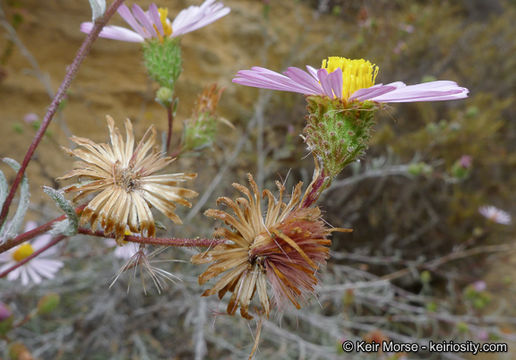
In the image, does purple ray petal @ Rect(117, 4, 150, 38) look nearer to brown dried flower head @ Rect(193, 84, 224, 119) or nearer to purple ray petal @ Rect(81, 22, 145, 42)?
purple ray petal @ Rect(81, 22, 145, 42)

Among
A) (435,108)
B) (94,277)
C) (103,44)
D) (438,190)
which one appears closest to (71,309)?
(94,277)

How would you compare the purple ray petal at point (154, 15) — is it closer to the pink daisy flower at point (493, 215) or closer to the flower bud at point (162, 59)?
the flower bud at point (162, 59)

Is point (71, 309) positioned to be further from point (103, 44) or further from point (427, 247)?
point (427, 247)

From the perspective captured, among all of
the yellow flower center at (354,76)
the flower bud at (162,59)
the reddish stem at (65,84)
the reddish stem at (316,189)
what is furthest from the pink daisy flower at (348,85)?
the flower bud at (162,59)

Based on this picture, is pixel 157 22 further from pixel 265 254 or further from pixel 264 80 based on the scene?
pixel 265 254

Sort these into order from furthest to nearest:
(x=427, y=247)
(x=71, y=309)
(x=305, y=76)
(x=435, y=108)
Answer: (x=435, y=108) < (x=427, y=247) < (x=71, y=309) < (x=305, y=76)

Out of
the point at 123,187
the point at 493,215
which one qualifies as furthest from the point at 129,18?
the point at 493,215

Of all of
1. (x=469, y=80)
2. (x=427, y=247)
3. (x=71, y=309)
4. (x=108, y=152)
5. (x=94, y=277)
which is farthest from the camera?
(x=469, y=80)
